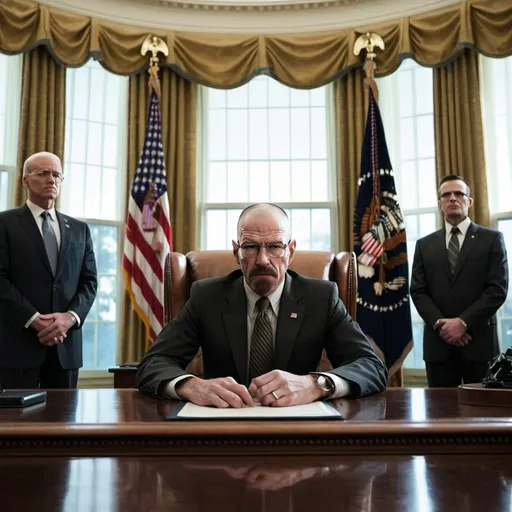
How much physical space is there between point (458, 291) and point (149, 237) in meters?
2.84

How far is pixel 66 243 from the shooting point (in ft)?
11.9

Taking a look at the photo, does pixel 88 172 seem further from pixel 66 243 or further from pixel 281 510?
pixel 281 510

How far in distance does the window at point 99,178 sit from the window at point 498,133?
3484 millimetres

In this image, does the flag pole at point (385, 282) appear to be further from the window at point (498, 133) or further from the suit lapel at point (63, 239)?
the suit lapel at point (63, 239)

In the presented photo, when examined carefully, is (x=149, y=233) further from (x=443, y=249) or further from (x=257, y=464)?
(x=257, y=464)

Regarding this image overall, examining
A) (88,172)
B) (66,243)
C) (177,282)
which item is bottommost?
(177,282)

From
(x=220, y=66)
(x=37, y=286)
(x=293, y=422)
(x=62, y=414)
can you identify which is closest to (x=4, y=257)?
(x=37, y=286)

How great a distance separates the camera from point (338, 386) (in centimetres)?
174

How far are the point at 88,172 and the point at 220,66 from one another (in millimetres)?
1671

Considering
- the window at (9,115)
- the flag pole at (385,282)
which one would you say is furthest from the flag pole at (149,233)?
the flag pole at (385,282)

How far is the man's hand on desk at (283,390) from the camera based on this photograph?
60.7 inches


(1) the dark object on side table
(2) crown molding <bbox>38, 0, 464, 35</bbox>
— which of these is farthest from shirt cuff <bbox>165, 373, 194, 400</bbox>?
(2) crown molding <bbox>38, 0, 464, 35</bbox>

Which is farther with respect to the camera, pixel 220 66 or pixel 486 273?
pixel 220 66

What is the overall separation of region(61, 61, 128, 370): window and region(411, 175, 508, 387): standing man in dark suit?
10.1 ft
